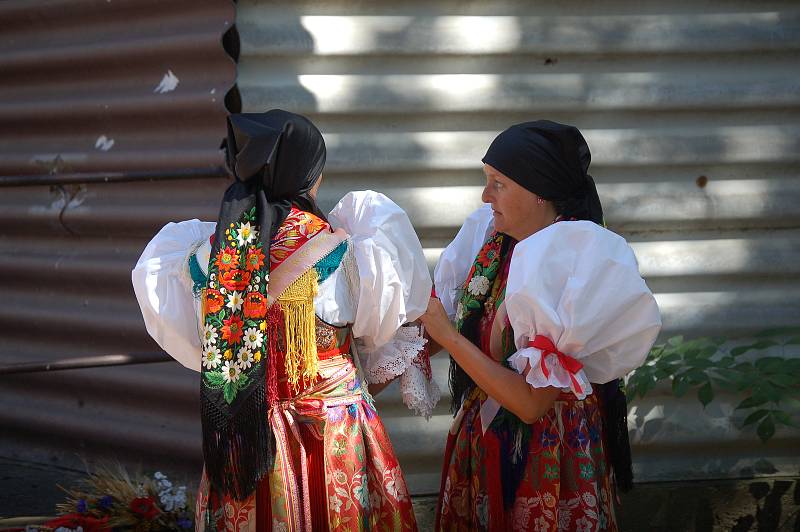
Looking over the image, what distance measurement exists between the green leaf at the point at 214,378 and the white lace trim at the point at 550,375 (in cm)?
83

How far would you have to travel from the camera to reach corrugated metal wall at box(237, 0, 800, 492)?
416 cm

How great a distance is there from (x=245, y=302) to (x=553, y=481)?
1.04m

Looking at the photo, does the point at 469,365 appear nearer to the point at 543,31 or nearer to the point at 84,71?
the point at 543,31

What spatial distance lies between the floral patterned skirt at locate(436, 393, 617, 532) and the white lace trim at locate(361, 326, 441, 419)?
21 cm

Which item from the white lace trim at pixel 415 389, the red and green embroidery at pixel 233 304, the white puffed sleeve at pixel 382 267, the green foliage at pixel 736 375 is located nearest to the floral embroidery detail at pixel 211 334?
the red and green embroidery at pixel 233 304

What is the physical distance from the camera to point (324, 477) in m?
2.66

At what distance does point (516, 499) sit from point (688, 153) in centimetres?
227

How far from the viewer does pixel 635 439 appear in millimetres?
4324

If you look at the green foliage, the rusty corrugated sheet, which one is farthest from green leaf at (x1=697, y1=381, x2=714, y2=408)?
the rusty corrugated sheet

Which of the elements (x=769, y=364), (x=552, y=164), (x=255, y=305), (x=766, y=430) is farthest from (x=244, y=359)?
(x=769, y=364)

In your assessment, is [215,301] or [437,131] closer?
[215,301]

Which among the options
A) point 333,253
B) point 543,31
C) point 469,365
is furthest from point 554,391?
point 543,31

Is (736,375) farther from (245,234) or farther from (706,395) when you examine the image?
(245,234)

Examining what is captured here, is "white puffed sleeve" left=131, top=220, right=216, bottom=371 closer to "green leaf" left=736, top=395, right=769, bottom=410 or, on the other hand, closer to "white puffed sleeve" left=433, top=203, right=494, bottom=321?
"white puffed sleeve" left=433, top=203, right=494, bottom=321
